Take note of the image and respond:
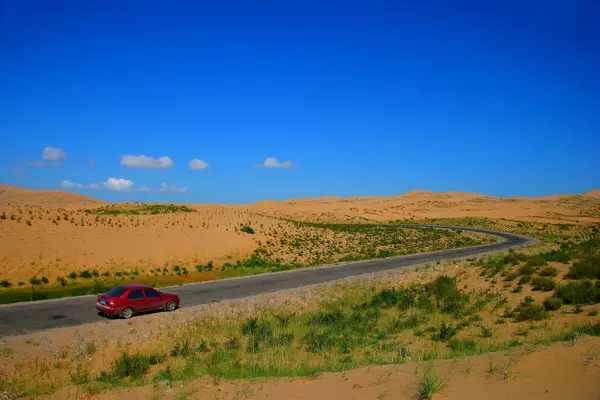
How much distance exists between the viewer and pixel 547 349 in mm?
8367

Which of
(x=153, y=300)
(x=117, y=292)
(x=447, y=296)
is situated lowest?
(x=447, y=296)

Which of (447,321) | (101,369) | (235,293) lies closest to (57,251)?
(235,293)

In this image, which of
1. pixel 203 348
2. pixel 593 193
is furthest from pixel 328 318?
pixel 593 193

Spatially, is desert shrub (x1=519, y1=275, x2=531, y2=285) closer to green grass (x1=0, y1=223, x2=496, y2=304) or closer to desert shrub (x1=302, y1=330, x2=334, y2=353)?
green grass (x1=0, y1=223, x2=496, y2=304)

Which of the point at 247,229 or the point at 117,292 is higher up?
the point at 247,229

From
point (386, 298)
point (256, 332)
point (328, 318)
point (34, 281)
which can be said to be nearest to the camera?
point (256, 332)

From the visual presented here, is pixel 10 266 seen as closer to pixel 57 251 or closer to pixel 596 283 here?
pixel 57 251

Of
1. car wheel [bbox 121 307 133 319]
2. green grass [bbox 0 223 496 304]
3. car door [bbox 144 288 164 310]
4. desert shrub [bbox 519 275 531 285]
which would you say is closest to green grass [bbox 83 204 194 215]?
green grass [bbox 0 223 496 304]

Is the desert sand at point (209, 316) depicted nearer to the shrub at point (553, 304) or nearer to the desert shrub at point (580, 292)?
the shrub at point (553, 304)

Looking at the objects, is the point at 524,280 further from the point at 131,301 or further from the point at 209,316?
the point at 131,301

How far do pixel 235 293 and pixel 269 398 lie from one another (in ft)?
48.1

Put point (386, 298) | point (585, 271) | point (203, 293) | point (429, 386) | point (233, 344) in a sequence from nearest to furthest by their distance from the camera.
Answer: point (429, 386) < point (233, 344) < point (585, 271) < point (386, 298) < point (203, 293)

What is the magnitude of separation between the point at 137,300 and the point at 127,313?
24.6 inches

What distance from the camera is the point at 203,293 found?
21.9 meters
